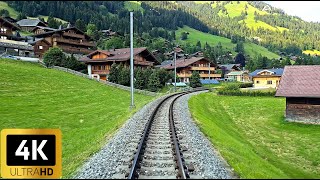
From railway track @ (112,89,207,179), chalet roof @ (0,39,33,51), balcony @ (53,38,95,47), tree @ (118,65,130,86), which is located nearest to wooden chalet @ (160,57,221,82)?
tree @ (118,65,130,86)

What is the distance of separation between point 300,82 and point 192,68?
56957 mm

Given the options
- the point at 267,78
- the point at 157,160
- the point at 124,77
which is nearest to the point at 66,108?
the point at 157,160

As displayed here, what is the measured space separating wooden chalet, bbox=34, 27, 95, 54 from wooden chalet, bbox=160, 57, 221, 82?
3113 centimetres

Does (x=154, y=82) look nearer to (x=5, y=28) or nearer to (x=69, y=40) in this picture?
(x=5, y=28)

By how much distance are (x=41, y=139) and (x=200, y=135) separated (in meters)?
9.55

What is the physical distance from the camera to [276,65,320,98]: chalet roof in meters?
33.3

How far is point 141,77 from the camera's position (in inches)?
2286

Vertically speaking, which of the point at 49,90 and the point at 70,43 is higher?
the point at 70,43

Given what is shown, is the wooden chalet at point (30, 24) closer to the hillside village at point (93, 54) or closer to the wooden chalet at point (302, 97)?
the hillside village at point (93, 54)

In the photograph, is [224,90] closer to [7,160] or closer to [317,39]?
[317,39]

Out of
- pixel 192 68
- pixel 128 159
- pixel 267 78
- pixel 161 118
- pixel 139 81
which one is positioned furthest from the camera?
pixel 192 68

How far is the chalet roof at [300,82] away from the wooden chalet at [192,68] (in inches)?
1954

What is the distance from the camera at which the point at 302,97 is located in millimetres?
33406

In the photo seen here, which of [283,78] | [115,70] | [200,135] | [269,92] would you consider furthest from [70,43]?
[200,135]
